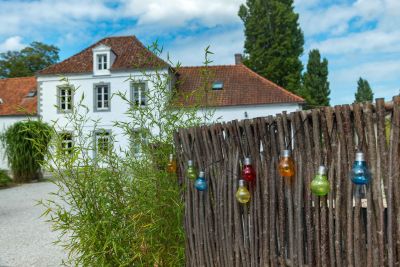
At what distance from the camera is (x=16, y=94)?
79.3 ft

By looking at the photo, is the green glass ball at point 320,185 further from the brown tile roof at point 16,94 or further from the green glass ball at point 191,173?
the brown tile roof at point 16,94

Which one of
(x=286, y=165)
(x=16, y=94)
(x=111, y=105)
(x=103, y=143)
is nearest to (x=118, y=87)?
(x=111, y=105)

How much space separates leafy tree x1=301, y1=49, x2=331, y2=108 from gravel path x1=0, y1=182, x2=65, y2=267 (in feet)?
64.3

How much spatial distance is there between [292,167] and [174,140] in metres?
1.28

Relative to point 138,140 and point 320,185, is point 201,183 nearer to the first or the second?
point 138,140

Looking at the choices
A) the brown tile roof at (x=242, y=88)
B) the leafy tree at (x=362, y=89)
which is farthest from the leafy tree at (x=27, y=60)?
the leafy tree at (x=362, y=89)

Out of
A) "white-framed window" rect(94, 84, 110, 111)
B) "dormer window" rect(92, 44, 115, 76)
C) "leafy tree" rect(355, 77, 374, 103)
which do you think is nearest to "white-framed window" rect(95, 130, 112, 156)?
"white-framed window" rect(94, 84, 110, 111)

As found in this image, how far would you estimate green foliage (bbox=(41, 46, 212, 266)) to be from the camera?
286 centimetres

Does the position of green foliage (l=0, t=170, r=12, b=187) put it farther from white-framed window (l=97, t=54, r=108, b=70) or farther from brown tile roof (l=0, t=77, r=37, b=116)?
brown tile roof (l=0, t=77, r=37, b=116)

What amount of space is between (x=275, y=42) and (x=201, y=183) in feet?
82.3

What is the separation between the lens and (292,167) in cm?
214

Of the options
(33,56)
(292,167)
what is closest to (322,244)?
(292,167)

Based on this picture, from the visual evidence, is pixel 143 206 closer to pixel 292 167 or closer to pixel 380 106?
pixel 292 167

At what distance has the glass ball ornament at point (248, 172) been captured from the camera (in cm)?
241
